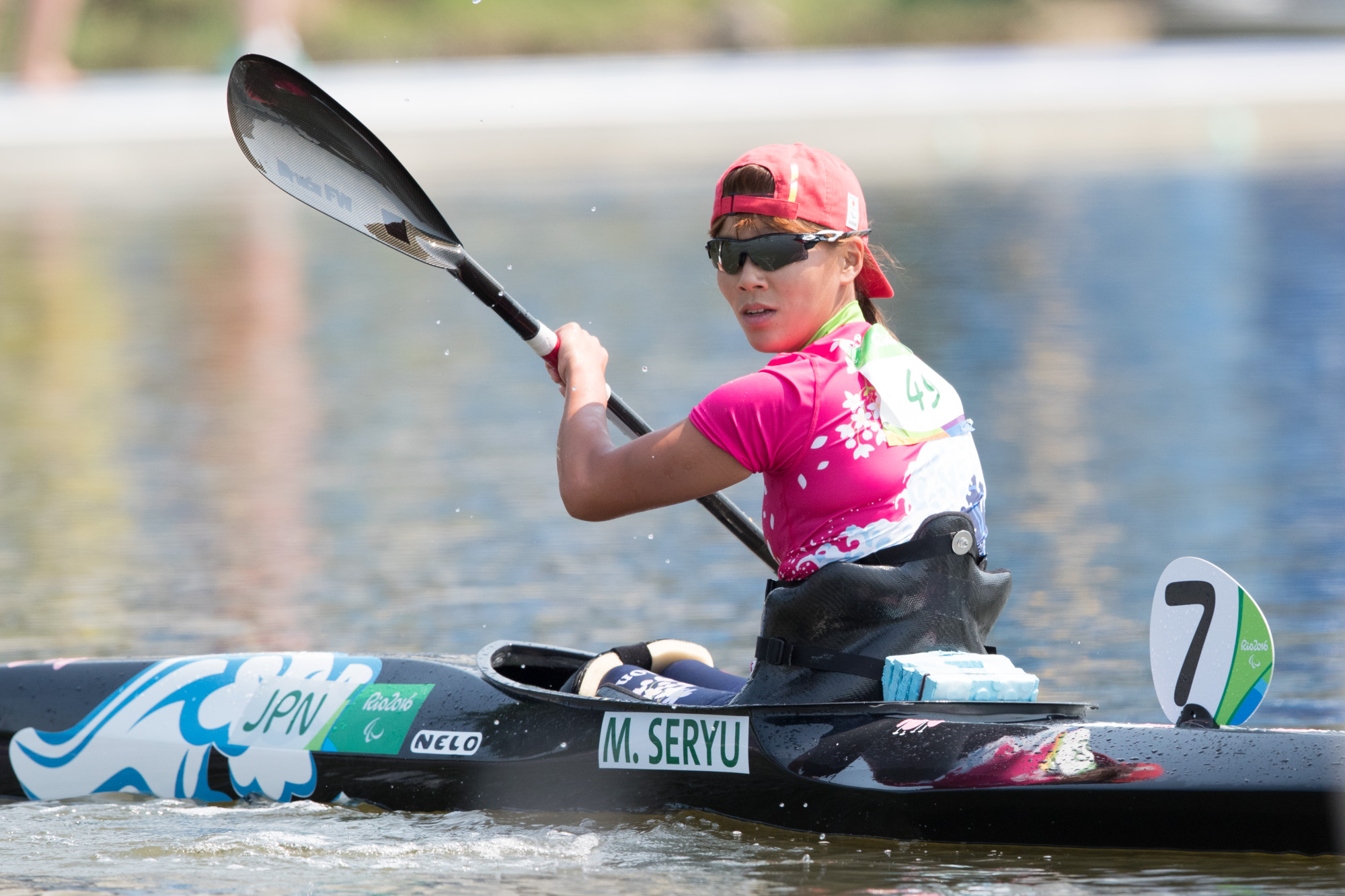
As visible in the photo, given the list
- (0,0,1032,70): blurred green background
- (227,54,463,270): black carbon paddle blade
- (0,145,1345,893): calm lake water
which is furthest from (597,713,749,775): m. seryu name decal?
(0,0,1032,70): blurred green background

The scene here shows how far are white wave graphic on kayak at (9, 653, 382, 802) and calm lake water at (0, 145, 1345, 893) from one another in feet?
0.25

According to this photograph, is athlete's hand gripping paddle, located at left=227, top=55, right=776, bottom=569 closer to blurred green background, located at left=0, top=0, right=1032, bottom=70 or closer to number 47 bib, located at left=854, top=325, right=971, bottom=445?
number 47 bib, located at left=854, top=325, right=971, bottom=445

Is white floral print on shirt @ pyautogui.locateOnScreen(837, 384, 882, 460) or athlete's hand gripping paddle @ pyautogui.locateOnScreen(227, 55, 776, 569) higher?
athlete's hand gripping paddle @ pyautogui.locateOnScreen(227, 55, 776, 569)

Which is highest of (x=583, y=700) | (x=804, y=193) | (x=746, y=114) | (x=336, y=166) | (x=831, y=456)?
(x=746, y=114)

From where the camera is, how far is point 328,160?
16.3 ft

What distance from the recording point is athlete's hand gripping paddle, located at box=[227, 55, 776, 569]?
4.86m

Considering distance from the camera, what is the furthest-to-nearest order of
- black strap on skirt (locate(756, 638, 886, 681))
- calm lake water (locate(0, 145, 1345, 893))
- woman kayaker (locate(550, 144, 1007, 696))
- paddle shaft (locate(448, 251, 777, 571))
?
1. paddle shaft (locate(448, 251, 777, 571))
2. calm lake water (locate(0, 145, 1345, 893))
3. black strap on skirt (locate(756, 638, 886, 681))
4. woman kayaker (locate(550, 144, 1007, 696))

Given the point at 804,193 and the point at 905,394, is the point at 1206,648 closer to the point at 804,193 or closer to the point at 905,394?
the point at 905,394

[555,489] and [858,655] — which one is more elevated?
[555,489]

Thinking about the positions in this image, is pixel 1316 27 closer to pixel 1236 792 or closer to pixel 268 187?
pixel 268 187

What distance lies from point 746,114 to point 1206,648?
1977 centimetres

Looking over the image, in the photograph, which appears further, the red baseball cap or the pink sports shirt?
the red baseball cap

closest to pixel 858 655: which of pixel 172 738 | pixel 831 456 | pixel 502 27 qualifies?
pixel 831 456

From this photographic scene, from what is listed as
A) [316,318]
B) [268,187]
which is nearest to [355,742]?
[316,318]
